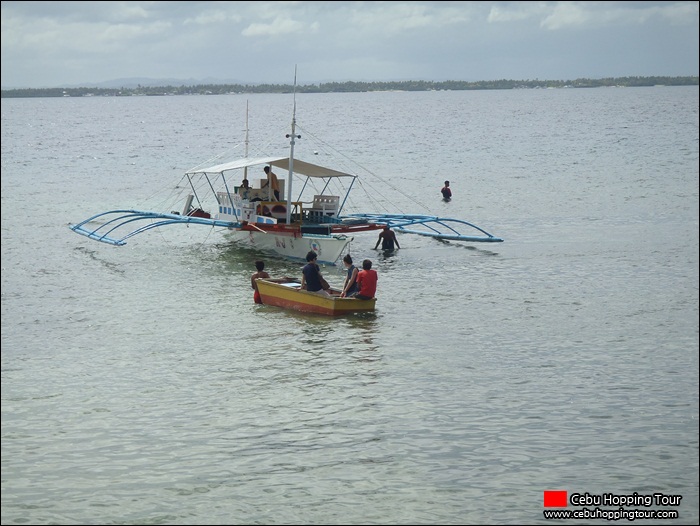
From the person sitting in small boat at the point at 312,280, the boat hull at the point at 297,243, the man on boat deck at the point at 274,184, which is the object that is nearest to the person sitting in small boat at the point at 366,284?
the person sitting in small boat at the point at 312,280

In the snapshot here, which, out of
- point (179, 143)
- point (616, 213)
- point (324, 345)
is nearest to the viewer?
point (324, 345)

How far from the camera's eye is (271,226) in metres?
28.5

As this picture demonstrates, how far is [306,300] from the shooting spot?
2130 centimetres

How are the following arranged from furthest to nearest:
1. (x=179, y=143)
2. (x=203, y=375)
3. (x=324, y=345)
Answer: (x=179, y=143)
(x=324, y=345)
(x=203, y=375)

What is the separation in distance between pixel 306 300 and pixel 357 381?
17.2ft

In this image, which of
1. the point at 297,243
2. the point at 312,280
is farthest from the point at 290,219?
the point at 312,280

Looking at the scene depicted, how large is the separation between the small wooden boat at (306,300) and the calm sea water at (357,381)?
11.1 inches

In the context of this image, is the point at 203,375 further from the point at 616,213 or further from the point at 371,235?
the point at 616,213

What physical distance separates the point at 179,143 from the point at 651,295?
83418 millimetres

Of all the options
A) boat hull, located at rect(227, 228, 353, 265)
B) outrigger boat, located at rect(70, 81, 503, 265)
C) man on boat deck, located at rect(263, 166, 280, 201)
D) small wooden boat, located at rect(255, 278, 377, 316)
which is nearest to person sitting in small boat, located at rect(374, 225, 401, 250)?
outrigger boat, located at rect(70, 81, 503, 265)

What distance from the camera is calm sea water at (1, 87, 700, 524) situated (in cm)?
1202

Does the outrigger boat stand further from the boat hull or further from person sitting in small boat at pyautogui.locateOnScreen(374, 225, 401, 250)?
person sitting in small boat at pyautogui.locateOnScreen(374, 225, 401, 250)

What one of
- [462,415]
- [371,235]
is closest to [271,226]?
[371,235]

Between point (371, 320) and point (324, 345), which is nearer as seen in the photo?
point (324, 345)
